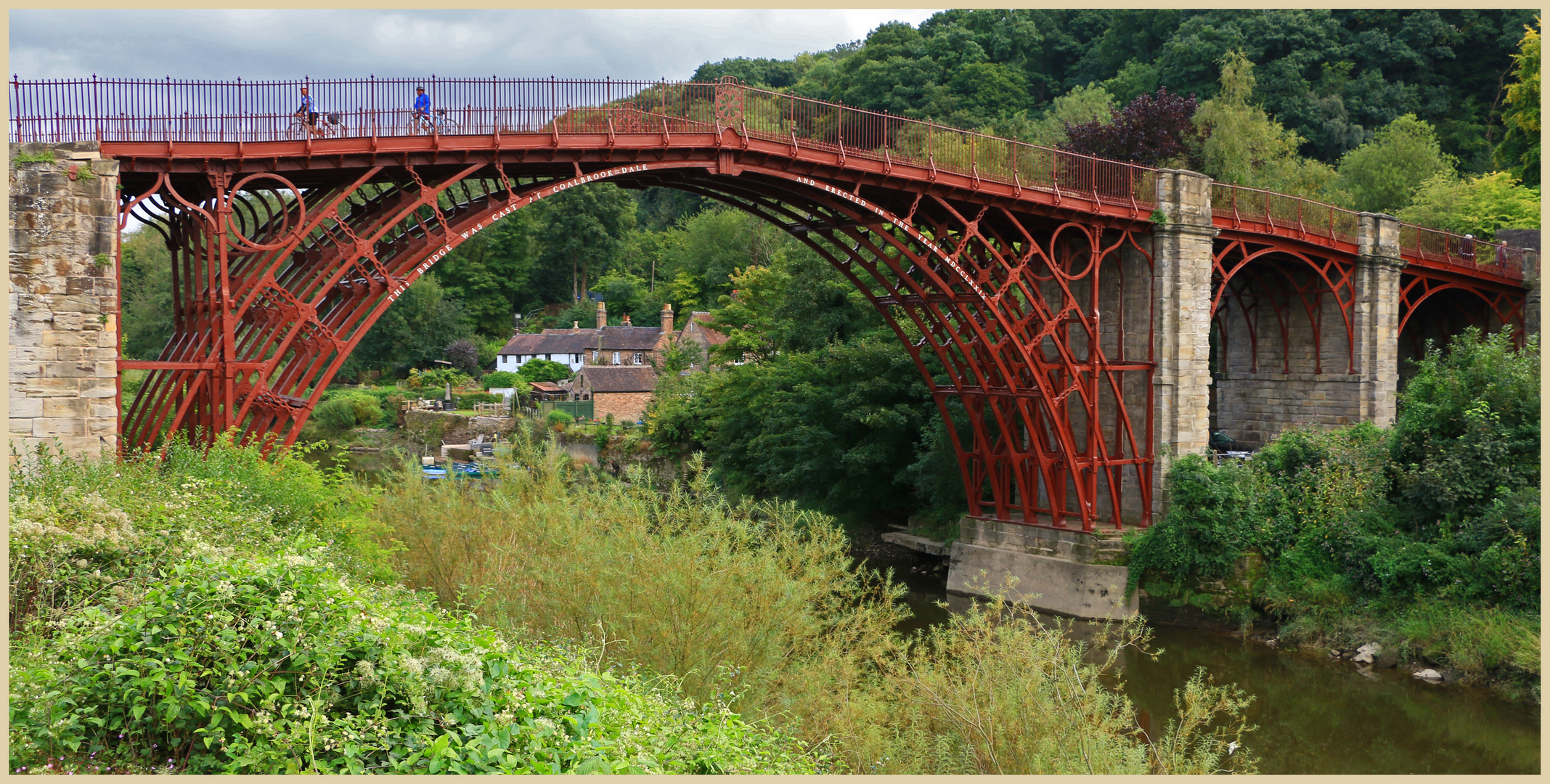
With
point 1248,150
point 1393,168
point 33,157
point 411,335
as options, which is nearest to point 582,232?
point 411,335

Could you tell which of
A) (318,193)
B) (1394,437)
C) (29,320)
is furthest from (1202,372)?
(29,320)

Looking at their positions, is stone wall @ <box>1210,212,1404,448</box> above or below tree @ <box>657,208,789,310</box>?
below

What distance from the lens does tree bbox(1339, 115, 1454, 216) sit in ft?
133

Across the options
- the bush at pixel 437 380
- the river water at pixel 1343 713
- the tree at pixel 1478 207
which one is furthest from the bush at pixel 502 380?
the river water at pixel 1343 713

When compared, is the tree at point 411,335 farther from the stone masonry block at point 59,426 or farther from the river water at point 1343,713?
the stone masonry block at point 59,426

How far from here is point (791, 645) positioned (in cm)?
1219

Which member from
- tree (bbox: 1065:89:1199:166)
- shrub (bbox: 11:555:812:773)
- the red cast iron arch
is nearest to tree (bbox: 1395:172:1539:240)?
tree (bbox: 1065:89:1199:166)

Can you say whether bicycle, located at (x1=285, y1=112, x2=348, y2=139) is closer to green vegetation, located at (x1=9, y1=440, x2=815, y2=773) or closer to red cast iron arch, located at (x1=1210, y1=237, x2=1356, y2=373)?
green vegetation, located at (x1=9, y1=440, x2=815, y2=773)

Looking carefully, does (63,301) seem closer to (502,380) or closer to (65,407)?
(65,407)

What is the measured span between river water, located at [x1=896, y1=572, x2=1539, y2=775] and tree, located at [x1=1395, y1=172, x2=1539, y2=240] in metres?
20.9

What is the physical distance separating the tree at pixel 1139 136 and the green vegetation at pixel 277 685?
34.0 m

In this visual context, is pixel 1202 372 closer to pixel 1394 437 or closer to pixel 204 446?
pixel 1394 437

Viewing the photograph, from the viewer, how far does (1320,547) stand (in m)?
21.7

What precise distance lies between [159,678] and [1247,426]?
27.9 m
